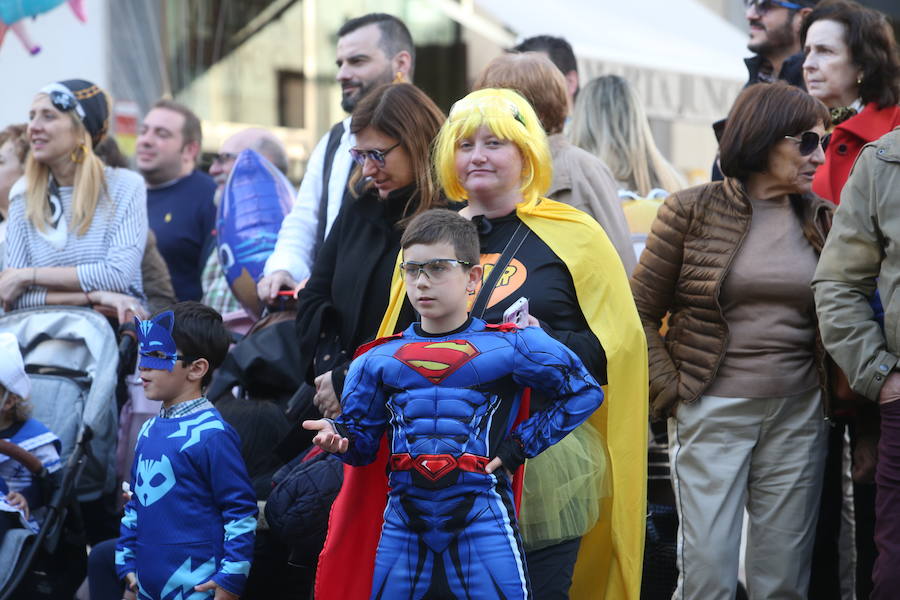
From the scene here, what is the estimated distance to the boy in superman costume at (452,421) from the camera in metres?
3.48

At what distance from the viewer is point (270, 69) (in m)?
13.5

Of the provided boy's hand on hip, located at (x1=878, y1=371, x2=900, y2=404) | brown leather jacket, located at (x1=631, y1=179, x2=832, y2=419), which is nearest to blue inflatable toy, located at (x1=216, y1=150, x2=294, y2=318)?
brown leather jacket, located at (x1=631, y1=179, x2=832, y2=419)

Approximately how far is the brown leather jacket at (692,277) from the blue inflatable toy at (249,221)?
5.92 ft

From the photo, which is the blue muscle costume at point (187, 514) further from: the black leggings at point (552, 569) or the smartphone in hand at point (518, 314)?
the smartphone in hand at point (518, 314)

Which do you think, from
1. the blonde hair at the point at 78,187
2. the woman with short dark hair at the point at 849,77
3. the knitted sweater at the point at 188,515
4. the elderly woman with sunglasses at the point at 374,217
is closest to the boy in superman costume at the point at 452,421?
the elderly woman with sunglasses at the point at 374,217

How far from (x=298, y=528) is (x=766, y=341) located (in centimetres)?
173

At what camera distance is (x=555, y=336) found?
153 inches

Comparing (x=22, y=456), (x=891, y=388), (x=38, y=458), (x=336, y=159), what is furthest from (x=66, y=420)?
(x=891, y=388)

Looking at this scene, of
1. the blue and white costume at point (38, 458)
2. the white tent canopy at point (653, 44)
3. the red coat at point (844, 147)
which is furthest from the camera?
the white tent canopy at point (653, 44)

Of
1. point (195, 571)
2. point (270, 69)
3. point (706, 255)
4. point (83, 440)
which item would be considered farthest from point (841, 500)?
point (270, 69)

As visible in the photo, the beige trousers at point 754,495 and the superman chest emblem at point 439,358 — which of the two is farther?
the beige trousers at point 754,495

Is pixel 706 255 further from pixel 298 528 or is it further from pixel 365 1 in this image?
pixel 365 1

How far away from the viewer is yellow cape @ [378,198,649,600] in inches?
158

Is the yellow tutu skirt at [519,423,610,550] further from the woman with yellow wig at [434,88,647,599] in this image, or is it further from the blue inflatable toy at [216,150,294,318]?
the blue inflatable toy at [216,150,294,318]
